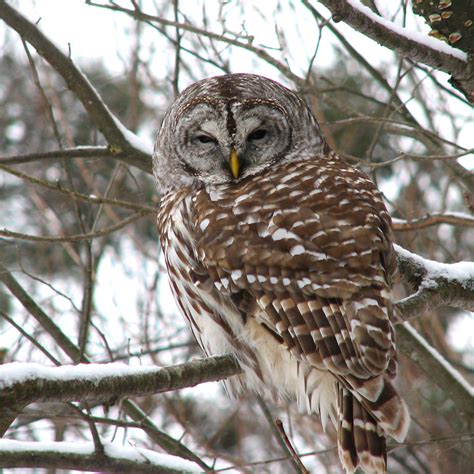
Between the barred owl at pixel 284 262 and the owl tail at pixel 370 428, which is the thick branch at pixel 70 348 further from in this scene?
the owl tail at pixel 370 428

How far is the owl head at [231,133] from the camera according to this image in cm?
489

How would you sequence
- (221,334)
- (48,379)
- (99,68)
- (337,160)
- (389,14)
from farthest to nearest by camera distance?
(99,68) < (389,14) < (337,160) < (221,334) < (48,379)

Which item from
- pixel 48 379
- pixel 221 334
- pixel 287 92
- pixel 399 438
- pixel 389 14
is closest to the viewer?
pixel 48 379

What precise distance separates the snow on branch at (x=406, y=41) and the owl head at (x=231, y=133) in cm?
133

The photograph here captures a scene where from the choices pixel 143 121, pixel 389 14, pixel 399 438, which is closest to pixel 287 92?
pixel 389 14

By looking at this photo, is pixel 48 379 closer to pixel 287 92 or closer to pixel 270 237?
pixel 270 237

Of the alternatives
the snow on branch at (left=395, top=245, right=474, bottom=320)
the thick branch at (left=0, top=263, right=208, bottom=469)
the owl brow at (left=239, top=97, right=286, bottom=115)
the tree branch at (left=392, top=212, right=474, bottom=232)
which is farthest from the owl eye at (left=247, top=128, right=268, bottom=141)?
the thick branch at (left=0, top=263, right=208, bottom=469)

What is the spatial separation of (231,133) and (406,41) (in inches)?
57.8

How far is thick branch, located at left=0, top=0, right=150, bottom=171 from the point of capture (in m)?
4.87

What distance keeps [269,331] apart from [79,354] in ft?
4.32

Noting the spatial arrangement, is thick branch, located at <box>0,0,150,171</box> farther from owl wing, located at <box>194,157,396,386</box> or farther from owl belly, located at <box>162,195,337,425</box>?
owl wing, located at <box>194,157,396,386</box>

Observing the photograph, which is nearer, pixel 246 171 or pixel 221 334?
pixel 221 334

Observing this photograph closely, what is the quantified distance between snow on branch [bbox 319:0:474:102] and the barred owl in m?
0.80

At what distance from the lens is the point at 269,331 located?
402cm
